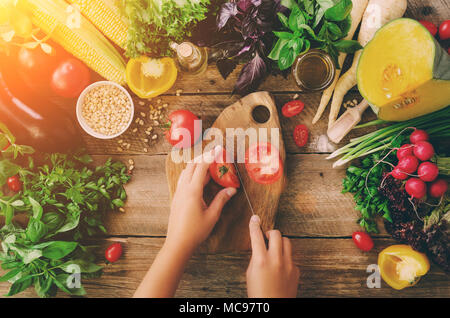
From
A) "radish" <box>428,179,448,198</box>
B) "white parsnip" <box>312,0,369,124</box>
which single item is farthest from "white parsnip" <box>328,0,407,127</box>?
"radish" <box>428,179,448,198</box>

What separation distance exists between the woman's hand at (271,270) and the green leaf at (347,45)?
1.97 ft

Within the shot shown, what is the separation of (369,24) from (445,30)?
253mm

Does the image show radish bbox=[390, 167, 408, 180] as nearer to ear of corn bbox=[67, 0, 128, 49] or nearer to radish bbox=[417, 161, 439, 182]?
radish bbox=[417, 161, 439, 182]

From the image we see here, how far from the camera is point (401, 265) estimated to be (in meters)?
1.02

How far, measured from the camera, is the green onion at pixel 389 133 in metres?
1.01

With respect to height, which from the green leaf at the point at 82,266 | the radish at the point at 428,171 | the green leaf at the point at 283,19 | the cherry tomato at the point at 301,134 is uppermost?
the green leaf at the point at 283,19

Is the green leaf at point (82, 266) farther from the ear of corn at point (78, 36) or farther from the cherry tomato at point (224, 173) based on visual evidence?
the ear of corn at point (78, 36)

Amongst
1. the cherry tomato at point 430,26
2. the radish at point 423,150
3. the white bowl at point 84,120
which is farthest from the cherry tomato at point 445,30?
the white bowl at point 84,120

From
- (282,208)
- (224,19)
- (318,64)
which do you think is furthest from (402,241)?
(224,19)

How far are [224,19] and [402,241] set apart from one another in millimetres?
916

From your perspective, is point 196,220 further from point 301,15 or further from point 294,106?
point 301,15

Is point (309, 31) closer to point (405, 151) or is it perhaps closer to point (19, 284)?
point (405, 151)

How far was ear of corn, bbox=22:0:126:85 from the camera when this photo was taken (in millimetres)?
963

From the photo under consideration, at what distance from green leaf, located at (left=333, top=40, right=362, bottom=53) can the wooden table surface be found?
223mm
